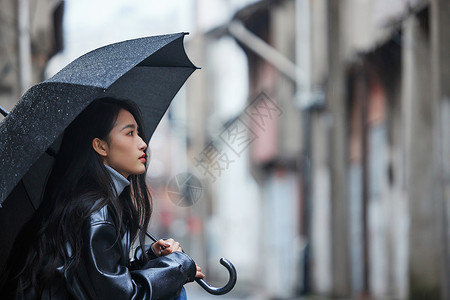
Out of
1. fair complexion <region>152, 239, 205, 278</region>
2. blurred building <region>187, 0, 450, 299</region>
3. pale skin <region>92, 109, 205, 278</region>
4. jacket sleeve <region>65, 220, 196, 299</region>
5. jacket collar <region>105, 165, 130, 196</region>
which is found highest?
blurred building <region>187, 0, 450, 299</region>

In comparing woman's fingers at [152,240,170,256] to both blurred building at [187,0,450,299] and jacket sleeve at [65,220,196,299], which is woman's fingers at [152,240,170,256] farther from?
blurred building at [187,0,450,299]

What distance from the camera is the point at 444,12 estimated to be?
1096 cm

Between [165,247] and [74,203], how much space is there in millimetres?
468

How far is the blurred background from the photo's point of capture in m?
11.4

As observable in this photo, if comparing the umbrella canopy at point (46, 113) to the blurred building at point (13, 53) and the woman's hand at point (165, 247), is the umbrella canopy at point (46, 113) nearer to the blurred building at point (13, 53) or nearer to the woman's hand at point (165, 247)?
the woman's hand at point (165, 247)

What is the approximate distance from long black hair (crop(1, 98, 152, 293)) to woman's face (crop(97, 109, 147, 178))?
27 mm

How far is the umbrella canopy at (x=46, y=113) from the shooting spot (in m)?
3.93

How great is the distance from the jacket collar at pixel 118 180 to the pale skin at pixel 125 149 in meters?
0.04

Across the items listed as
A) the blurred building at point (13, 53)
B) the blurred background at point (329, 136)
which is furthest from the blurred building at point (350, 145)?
the blurred building at point (13, 53)

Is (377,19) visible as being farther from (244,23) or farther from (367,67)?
(244,23)

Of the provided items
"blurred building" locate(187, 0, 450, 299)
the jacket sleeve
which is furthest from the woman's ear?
"blurred building" locate(187, 0, 450, 299)

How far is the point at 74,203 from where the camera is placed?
12.8 ft

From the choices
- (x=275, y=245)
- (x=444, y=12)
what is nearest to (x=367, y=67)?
(x=444, y=12)

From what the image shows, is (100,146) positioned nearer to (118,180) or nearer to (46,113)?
(118,180)
